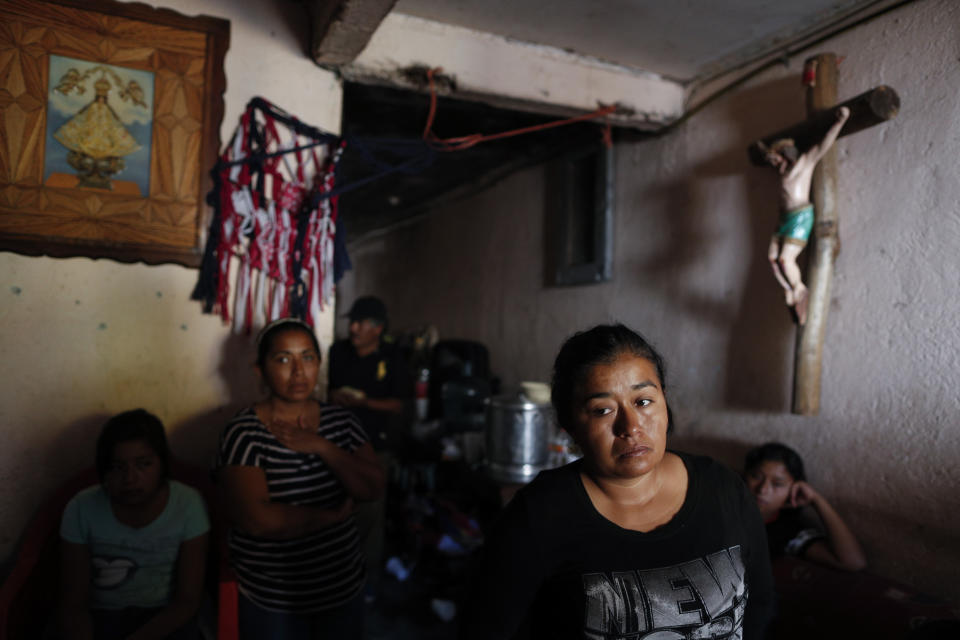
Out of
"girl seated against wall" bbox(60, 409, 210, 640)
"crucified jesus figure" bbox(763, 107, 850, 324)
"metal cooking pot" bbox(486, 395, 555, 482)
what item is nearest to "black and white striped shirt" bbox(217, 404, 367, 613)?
"girl seated against wall" bbox(60, 409, 210, 640)

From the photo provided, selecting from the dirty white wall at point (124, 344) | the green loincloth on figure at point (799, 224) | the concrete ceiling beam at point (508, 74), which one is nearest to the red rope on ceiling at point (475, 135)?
the concrete ceiling beam at point (508, 74)

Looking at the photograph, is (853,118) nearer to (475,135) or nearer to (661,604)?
(475,135)

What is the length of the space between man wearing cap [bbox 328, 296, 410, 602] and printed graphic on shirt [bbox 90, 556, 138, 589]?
1.54 meters

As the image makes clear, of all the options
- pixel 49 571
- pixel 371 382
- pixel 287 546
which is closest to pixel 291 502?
pixel 287 546

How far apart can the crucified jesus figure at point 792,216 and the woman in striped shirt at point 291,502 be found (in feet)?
5.94

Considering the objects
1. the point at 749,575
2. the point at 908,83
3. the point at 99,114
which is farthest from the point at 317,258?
the point at 908,83

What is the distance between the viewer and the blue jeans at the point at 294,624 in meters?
1.81

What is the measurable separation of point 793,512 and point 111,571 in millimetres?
2646

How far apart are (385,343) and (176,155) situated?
171 cm

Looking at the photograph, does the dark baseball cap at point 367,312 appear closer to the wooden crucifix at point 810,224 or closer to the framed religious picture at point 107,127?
the framed religious picture at point 107,127

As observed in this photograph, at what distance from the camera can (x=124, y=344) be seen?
2383 millimetres

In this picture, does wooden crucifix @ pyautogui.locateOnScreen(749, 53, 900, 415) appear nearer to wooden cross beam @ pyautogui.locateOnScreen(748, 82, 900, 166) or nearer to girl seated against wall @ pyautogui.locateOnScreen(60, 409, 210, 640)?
wooden cross beam @ pyautogui.locateOnScreen(748, 82, 900, 166)

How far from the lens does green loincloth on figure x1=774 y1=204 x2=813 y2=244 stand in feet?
7.55

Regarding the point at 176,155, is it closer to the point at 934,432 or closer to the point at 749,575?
the point at 749,575
